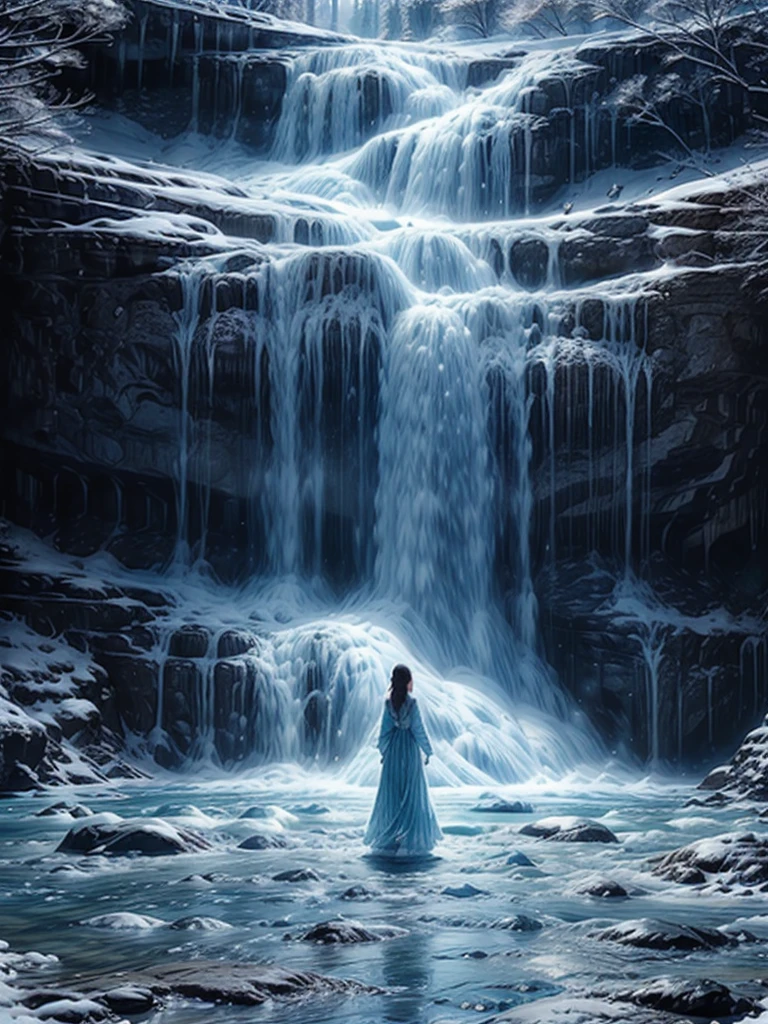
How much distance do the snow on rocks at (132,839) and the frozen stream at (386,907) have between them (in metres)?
0.22

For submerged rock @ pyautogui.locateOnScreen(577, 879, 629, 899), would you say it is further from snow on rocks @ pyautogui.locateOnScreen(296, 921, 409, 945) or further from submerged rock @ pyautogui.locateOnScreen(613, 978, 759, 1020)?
submerged rock @ pyautogui.locateOnScreen(613, 978, 759, 1020)

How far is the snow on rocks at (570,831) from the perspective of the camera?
12.7m

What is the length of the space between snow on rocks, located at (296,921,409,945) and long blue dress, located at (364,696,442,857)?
3.13 metres

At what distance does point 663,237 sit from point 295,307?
6.00 metres

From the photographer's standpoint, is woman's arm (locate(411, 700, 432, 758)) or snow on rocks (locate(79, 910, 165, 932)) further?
woman's arm (locate(411, 700, 432, 758))

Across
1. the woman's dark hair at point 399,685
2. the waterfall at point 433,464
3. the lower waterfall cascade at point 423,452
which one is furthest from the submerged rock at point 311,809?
the waterfall at point 433,464

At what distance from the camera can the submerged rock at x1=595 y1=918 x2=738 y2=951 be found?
7.83 metres

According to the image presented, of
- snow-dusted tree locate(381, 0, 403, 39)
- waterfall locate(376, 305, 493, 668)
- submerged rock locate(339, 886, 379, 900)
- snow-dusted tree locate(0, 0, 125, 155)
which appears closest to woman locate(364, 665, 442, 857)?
submerged rock locate(339, 886, 379, 900)

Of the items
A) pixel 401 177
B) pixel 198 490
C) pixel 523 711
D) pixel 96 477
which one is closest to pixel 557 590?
pixel 523 711

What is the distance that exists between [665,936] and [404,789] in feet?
12.3

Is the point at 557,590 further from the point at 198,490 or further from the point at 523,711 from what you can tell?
the point at 198,490

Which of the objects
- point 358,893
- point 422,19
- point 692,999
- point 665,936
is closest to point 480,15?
point 422,19

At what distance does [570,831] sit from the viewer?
41.9 feet

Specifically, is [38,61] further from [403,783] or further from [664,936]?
[664,936]
